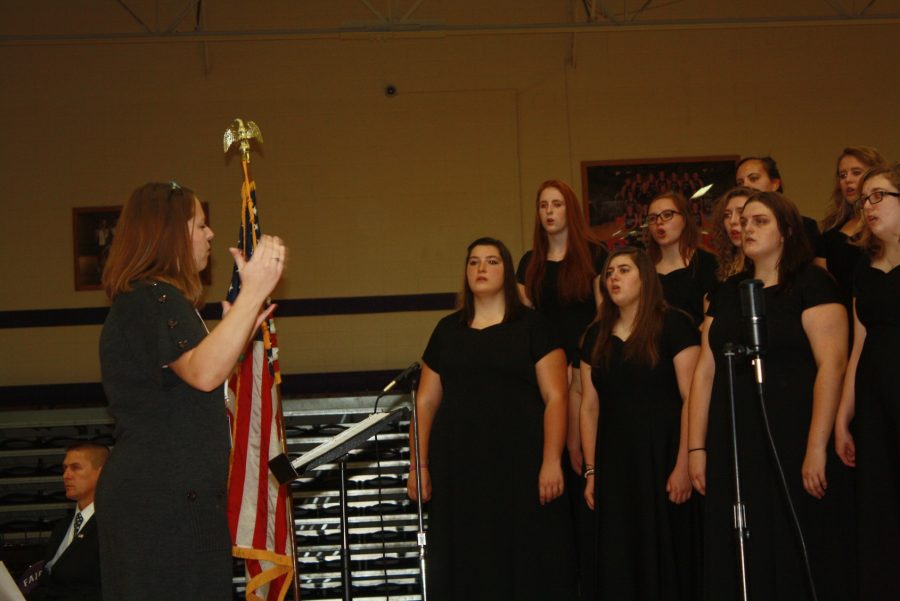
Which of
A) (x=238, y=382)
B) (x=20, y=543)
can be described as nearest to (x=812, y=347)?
(x=238, y=382)

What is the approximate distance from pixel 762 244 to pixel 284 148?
6.28 meters

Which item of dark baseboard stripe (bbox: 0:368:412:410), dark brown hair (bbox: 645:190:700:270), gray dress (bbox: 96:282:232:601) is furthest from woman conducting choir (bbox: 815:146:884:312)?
dark baseboard stripe (bbox: 0:368:412:410)

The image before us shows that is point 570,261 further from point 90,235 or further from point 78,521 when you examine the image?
point 90,235

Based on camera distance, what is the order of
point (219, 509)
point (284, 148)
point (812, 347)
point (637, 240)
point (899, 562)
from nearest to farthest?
point (219, 509), point (899, 562), point (812, 347), point (637, 240), point (284, 148)

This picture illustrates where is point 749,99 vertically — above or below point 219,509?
above

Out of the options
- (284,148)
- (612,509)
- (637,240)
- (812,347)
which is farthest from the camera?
(284,148)

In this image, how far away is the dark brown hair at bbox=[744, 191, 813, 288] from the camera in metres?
3.72

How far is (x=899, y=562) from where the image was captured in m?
3.29

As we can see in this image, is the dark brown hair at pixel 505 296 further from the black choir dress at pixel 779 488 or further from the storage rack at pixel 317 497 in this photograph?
the storage rack at pixel 317 497

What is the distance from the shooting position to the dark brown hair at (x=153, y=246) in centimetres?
233

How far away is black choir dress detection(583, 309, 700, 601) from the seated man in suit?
A: 86.8 inches

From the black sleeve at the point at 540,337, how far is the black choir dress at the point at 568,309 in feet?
0.76

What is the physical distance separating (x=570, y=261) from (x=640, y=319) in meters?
0.67

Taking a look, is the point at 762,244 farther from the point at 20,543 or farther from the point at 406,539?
the point at 20,543
